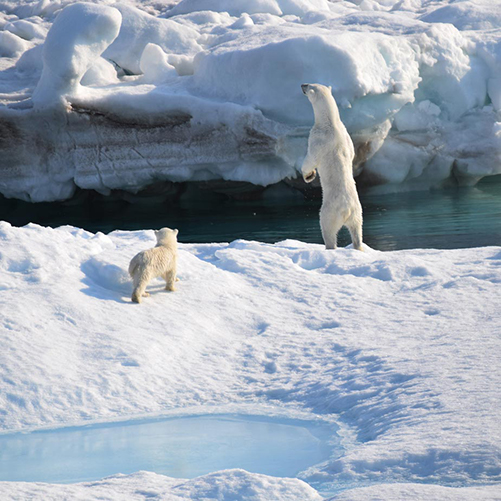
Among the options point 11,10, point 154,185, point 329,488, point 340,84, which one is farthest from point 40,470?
point 11,10

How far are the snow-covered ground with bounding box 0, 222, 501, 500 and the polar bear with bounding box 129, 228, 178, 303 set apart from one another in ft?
0.37

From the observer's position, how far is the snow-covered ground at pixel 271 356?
3260mm

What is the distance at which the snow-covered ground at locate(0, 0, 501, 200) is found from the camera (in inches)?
512

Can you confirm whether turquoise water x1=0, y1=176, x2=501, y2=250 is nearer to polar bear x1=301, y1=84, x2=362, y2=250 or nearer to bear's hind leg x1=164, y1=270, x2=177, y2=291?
polar bear x1=301, y1=84, x2=362, y2=250

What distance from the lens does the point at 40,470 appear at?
3742mm

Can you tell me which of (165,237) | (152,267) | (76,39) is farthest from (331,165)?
(76,39)

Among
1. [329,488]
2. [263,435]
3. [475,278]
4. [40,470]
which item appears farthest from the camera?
[475,278]

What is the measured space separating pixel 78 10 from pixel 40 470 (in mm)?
10245

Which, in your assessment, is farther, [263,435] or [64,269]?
[64,269]

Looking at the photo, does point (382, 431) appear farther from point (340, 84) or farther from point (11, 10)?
point (11, 10)

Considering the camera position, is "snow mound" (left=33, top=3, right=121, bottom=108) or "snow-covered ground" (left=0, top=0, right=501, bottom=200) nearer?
"snow mound" (left=33, top=3, right=121, bottom=108)

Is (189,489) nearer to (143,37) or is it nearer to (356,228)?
(356,228)

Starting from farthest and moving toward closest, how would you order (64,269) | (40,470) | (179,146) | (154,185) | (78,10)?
(154,185), (179,146), (78,10), (64,269), (40,470)

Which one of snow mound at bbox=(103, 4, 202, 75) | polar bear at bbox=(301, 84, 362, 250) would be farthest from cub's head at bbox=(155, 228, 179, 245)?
snow mound at bbox=(103, 4, 202, 75)
